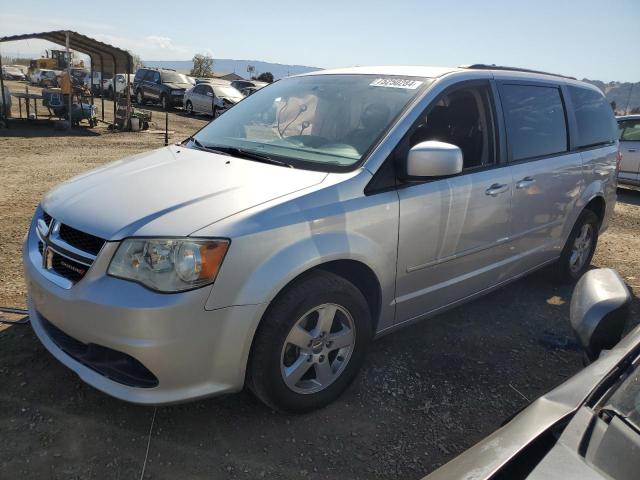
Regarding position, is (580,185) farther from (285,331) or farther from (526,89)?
A: (285,331)

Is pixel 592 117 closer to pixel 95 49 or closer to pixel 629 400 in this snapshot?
pixel 629 400

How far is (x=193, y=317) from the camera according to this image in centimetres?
213

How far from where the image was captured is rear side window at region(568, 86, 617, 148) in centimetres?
441

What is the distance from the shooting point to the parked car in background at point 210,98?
21.5 m

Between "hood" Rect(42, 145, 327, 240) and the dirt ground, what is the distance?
3.18ft

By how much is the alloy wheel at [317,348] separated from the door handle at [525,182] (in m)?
1.71

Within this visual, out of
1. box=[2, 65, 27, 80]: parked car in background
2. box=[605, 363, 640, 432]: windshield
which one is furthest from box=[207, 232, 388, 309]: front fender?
box=[2, 65, 27, 80]: parked car in background

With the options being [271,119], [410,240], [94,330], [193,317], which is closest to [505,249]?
[410,240]

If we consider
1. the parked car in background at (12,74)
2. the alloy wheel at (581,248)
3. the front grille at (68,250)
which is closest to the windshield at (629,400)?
the front grille at (68,250)

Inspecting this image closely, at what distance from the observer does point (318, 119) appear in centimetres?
327

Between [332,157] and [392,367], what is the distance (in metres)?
1.38

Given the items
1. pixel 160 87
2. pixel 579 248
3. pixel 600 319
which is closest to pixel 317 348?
pixel 600 319

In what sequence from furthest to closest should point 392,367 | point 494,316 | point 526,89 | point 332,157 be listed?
point 494,316 → point 526,89 → point 392,367 → point 332,157

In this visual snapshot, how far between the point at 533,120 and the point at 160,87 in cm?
2388
